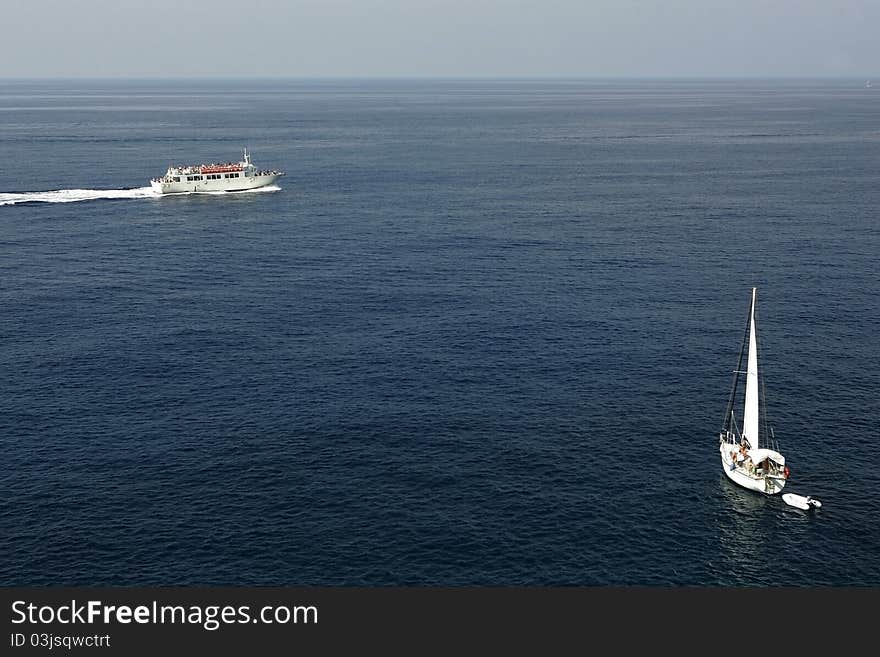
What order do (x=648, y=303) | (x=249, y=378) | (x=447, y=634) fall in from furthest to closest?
(x=648, y=303)
(x=249, y=378)
(x=447, y=634)

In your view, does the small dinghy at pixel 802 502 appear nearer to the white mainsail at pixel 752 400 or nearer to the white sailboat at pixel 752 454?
the white sailboat at pixel 752 454

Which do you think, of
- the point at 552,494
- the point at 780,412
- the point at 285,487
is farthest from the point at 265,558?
the point at 780,412

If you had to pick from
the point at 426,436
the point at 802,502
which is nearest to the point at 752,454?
the point at 802,502

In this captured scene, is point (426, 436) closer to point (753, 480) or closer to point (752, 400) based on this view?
point (753, 480)

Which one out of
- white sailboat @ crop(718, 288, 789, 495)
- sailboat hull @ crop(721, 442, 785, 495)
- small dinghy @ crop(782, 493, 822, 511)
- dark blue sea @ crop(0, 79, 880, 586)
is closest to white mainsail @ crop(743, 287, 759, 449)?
white sailboat @ crop(718, 288, 789, 495)

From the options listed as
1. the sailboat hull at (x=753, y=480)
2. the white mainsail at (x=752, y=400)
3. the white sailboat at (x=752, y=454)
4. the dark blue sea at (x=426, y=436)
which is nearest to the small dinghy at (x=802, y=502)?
the dark blue sea at (x=426, y=436)

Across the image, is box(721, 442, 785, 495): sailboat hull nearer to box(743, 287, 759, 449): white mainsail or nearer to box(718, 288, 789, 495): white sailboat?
box(718, 288, 789, 495): white sailboat

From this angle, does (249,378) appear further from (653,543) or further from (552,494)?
(653,543)

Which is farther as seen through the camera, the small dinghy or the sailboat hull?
the sailboat hull

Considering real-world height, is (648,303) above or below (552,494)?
above
